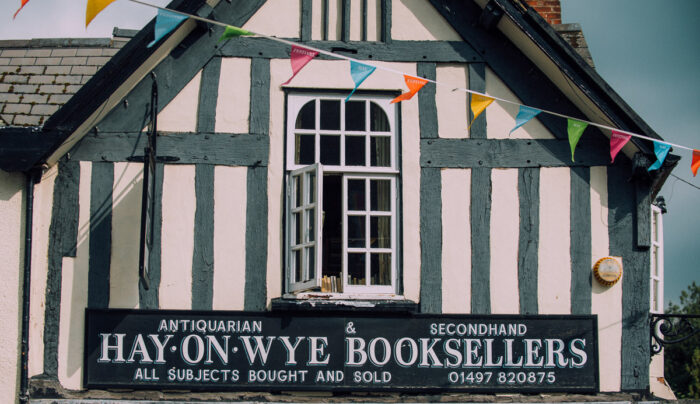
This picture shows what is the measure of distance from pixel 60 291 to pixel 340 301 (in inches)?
86.5

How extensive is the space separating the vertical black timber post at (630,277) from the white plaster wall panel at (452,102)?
1.31 metres

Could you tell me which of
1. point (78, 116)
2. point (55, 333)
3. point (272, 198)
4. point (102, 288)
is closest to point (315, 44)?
point (272, 198)

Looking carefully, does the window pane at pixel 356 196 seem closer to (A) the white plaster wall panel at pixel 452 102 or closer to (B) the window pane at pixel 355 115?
(B) the window pane at pixel 355 115

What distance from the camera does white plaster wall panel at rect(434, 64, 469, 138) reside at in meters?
7.64

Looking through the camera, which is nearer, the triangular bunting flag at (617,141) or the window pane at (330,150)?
the triangular bunting flag at (617,141)

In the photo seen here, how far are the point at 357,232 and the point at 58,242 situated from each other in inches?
94.3

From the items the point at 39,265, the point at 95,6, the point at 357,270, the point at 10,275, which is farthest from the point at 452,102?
the point at 10,275

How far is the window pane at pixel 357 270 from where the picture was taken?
7434 mm

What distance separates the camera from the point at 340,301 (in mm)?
7156

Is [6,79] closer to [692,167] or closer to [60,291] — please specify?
[60,291]

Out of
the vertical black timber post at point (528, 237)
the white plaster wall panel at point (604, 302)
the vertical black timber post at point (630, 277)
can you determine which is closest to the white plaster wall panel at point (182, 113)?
the vertical black timber post at point (528, 237)

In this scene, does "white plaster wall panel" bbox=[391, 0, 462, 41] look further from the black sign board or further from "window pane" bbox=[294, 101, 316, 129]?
the black sign board

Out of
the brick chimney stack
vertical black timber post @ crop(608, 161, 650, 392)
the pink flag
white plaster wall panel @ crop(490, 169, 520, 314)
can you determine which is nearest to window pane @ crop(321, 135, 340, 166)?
the pink flag

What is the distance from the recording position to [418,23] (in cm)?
782
